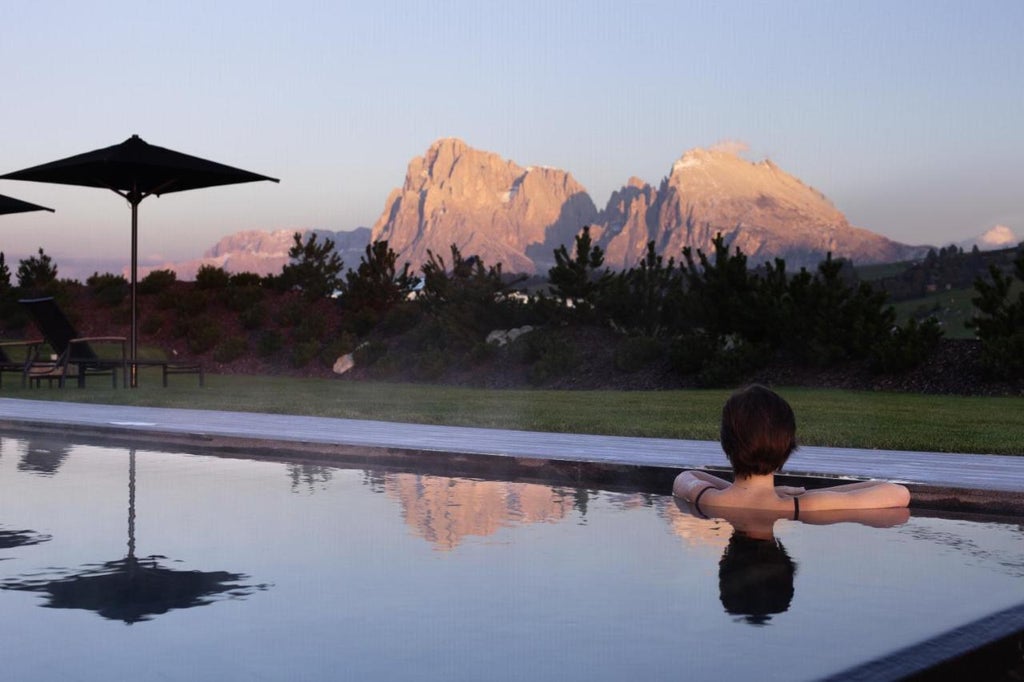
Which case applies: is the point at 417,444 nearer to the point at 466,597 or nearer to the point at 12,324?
the point at 466,597

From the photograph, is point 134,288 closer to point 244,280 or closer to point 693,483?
point 693,483

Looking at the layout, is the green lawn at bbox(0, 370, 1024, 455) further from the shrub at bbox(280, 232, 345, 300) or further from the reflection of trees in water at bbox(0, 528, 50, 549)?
the shrub at bbox(280, 232, 345, 300)

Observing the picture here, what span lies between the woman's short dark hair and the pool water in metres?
0.30

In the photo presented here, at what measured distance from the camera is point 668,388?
1692cm

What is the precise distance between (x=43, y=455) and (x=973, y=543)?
18.5ft

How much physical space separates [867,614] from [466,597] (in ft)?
3.86

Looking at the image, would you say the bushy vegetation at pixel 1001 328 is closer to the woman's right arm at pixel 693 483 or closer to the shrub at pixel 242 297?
the woman's right arm at pixel 693 483

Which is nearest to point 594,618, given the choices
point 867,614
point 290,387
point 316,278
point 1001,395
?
point 867,614

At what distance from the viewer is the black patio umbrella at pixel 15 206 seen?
1633 cm

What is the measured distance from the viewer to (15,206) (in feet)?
54.1

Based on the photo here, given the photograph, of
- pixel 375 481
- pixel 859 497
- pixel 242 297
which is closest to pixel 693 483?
pixel 859 497

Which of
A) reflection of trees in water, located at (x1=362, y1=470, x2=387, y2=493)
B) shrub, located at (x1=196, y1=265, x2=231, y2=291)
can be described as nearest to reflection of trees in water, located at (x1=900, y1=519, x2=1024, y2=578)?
reflection of trees in water, located at (x1=362, y1=470, x2=387, y2=493)

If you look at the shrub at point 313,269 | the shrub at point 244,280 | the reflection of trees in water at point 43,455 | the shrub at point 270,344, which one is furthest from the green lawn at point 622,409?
the shrub at point 244,280

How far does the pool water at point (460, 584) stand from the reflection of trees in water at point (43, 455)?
787 mm
